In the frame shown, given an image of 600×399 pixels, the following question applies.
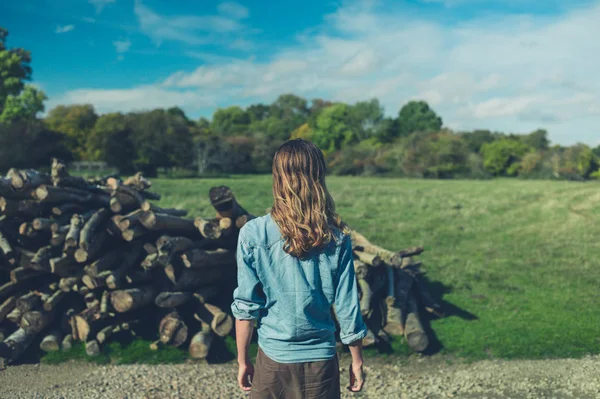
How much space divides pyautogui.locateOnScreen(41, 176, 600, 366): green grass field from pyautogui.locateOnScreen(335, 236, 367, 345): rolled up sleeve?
5.93m

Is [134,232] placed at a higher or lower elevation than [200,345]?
higher

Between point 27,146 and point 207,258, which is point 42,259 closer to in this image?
point 207,258

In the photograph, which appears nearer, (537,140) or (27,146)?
(27,146)

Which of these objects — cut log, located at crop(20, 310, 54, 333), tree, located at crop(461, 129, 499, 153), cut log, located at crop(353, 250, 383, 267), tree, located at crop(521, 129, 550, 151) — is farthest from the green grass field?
tree, located at crop(521, 129, 550, 151)

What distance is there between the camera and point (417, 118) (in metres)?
99.9

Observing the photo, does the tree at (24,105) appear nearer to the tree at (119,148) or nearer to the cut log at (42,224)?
the tree at (119,148)

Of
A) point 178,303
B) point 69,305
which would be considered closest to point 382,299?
point 178,303

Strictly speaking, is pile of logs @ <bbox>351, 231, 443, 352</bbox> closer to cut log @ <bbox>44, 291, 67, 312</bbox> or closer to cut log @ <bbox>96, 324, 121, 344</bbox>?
cut log @ <bbox>96, 324, 121, 344</bbox>

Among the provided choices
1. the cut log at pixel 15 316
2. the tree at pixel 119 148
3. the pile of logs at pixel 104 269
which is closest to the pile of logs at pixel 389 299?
the pile of logs at pixel 104 269

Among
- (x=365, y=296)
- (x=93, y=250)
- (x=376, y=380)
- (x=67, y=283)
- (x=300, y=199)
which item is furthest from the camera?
(x=365, y=296)

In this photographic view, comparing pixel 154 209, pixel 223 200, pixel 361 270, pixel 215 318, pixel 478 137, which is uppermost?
pixel 478 137

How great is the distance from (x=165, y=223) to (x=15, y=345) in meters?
2.94

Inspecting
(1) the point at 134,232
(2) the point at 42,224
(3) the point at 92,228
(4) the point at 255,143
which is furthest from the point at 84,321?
(4) the point at 255,143

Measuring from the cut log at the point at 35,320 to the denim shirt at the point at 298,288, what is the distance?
21.5 ft
